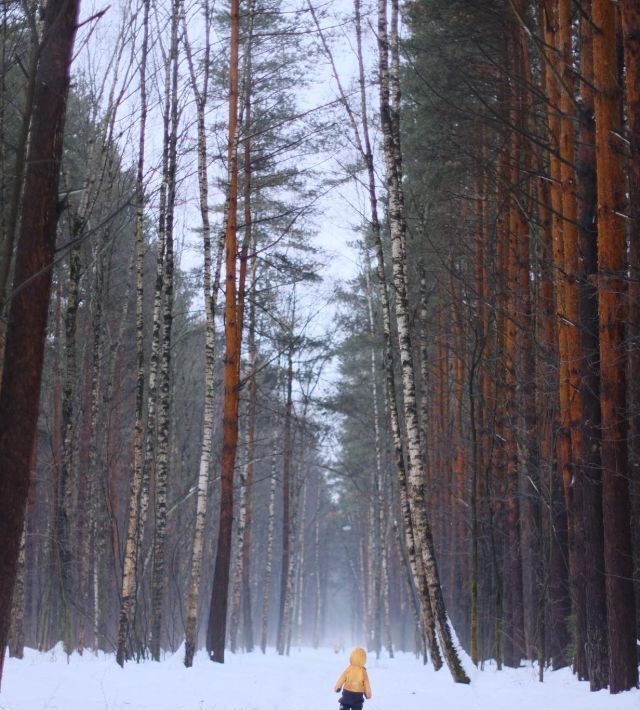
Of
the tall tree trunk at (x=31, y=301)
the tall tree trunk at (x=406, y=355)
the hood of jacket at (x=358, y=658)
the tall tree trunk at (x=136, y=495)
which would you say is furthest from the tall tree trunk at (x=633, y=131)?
the tall tree trunk at (x=136, y=495)

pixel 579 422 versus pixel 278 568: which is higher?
pixel 579 422

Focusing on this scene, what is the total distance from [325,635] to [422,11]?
81.9 meters

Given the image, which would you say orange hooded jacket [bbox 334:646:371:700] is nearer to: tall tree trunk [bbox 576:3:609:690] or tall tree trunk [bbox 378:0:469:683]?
tall tree trunk [bbox 576:3:609:690]

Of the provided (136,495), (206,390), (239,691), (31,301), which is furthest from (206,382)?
(31,301)

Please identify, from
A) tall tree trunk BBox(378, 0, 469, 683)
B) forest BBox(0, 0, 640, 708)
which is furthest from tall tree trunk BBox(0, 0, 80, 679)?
tall tree trunk BBox(378, 0, 469, 683)

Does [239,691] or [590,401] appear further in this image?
[239,691]

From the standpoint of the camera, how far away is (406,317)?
42.4ft

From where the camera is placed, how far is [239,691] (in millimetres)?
11031

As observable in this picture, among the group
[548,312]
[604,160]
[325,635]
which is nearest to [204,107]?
[548,312]

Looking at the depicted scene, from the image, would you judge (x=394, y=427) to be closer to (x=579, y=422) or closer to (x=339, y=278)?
(x=579, y=422)

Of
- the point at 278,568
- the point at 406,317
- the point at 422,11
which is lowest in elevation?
the point at 278,568

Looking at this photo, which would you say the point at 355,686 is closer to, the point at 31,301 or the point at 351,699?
the point at 351,699

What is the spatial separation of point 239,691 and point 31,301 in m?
6.85

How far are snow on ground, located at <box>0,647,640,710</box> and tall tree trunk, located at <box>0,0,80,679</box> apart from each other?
251 centimetres
